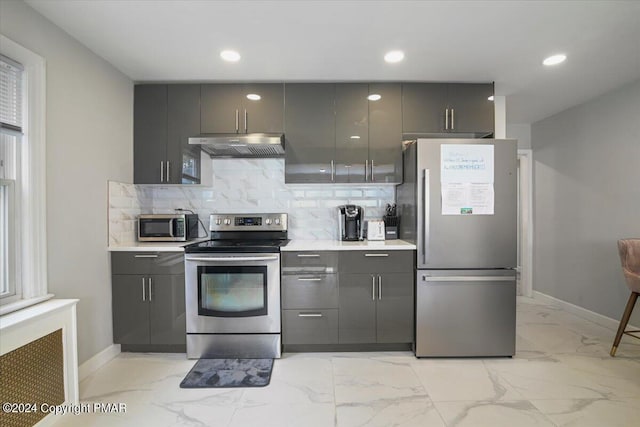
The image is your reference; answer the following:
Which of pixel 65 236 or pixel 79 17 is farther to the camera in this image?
pixel 65 236

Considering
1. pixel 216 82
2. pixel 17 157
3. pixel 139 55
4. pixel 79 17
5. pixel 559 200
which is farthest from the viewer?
pixel 559 200

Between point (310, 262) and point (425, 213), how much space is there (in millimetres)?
1025

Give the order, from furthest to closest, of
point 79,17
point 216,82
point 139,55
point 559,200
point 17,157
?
1. point 559,200
2. point 216,82
3. point 139,55
4. point 79,17
5. point 17,157

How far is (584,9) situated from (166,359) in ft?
12.6

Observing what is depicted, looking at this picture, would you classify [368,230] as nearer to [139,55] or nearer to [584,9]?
[584,9]

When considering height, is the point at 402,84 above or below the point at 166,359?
above

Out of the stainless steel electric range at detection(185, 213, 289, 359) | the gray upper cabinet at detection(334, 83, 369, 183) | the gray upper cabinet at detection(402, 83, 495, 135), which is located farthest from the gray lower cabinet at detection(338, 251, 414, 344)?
the gray upper cabinet at detection(402, 83, 495, 135)

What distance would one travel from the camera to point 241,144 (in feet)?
8.38

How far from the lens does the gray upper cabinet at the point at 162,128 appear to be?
274 cm

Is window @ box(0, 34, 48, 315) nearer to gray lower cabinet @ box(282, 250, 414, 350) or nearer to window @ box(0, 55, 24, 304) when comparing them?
window @ box(0, 55, 24, 304)

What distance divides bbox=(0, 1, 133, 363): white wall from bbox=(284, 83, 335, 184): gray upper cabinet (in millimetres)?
1483

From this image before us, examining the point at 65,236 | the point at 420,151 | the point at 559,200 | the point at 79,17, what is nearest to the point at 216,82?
the point at 79,17

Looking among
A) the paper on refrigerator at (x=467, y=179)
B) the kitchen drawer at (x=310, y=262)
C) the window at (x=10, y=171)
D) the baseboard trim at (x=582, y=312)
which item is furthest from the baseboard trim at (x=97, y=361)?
the baseboard trim at (x=582, y=312)

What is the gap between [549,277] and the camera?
12.4 ft
